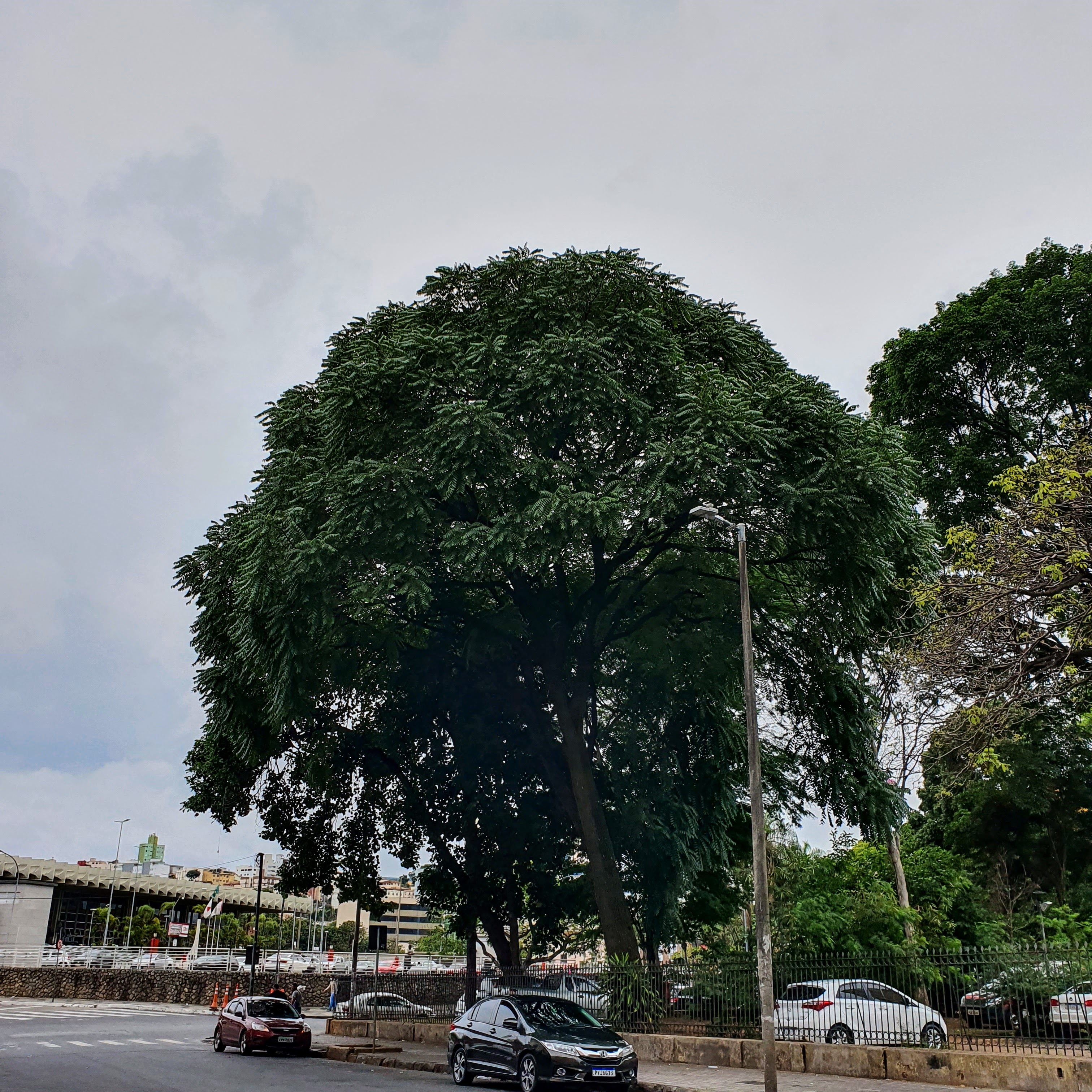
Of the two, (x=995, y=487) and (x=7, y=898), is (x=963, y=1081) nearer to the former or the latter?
(x=995, y=487)

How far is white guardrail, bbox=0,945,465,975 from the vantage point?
53.7 m

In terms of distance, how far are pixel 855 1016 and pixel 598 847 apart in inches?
285

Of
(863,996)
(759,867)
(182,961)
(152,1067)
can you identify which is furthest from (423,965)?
(759,867)

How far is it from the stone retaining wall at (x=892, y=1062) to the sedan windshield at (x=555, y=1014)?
158 centimetres

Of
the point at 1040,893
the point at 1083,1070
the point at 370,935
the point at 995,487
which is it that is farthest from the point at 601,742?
the point at 1040,893

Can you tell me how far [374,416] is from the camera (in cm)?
2102

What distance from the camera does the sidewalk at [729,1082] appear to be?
1480 centimetres

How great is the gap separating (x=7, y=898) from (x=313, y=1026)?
46.3 m

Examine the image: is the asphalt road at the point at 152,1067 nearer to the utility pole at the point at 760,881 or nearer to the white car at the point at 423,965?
the utility pole at the point at 760,881

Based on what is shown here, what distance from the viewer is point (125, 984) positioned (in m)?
53.7

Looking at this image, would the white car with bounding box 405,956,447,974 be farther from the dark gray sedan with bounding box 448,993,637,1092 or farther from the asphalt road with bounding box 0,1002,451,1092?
the dark gray sedan with bounding box 448,993,637,1092

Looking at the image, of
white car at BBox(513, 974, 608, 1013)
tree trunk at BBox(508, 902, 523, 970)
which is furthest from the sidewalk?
tree trunk at BBox(508, 902, 523, 970)

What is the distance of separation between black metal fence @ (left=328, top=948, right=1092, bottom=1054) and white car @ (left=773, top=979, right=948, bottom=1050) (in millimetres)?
19

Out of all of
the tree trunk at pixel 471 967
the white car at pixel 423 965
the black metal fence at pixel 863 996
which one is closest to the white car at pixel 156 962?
the white car at pixel 423 965
